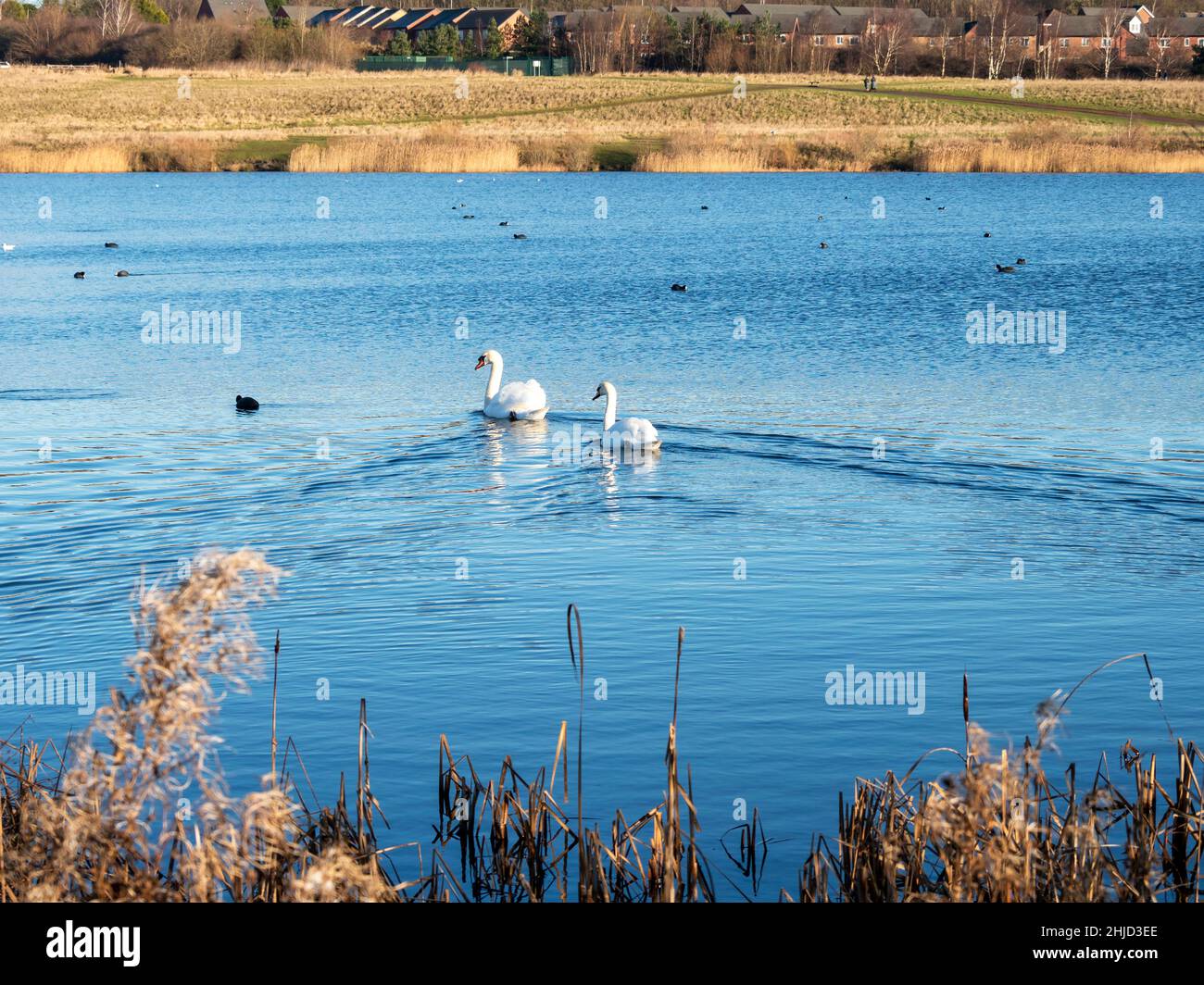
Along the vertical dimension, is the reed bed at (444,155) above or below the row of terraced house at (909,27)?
below

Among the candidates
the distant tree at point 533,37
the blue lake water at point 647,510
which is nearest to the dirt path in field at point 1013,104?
the distant tree at point 533,37

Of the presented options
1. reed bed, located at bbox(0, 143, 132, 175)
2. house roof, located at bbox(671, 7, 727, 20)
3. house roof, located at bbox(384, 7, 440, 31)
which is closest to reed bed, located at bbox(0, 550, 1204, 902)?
reed bed, located at bbox(0, 143, 132, 175)

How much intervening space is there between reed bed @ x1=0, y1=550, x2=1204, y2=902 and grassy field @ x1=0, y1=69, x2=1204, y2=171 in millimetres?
69419

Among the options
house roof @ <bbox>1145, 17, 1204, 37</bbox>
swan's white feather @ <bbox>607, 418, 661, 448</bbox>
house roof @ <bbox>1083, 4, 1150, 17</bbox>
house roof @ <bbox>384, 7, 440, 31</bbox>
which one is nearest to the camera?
swan's white feather @ <bbox>607, 418, 661, 448</bbox>

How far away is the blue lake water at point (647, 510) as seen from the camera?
34.4 feet

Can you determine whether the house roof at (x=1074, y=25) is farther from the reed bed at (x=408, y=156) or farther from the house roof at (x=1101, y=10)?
the reed bed at (x=408, y=156)

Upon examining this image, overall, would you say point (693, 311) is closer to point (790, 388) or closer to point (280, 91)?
point (790, 388)

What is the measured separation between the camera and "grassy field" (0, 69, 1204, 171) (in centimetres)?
7650

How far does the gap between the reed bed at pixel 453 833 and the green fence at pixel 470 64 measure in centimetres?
13210

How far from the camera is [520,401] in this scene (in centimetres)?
2127

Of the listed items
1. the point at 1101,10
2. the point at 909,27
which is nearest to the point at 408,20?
the point at 909,27

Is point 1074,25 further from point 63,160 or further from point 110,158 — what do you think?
point 63,160

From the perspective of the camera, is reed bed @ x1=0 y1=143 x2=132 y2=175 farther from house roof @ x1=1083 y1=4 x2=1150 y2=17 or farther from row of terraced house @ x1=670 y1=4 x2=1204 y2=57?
house roof @ x1=1083 y1=4 x2=1150 y2=17

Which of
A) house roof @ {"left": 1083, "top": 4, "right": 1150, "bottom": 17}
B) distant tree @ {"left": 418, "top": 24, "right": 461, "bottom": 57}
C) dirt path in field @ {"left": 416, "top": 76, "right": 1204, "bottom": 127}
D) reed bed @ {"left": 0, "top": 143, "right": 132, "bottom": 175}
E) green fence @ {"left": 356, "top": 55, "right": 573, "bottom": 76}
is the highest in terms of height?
house roof @ {"left": 1083, "top": 4, "right": 1150, "bottom": 17}
